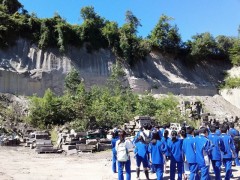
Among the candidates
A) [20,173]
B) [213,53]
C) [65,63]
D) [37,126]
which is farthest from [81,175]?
[213,53]

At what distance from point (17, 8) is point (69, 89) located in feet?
64.1

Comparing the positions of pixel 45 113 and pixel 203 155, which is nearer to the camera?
pixel 203 155

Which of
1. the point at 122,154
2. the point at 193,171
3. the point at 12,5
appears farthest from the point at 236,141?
the point at 12,5

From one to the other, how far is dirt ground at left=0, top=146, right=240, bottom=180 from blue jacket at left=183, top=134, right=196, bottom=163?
2.57 metres

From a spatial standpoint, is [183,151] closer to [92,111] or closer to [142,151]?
[142,151]

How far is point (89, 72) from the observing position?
4350cm

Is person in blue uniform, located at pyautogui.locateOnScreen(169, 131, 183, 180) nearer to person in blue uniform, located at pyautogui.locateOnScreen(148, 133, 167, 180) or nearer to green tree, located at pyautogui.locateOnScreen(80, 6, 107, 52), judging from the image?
person in blue uniform, located at pyautogui.locateOnScreen(148, 133, 167, 180)

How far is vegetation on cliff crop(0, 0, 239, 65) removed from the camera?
4266cm

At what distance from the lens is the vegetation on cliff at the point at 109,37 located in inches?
1679

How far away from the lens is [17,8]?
4747 cm

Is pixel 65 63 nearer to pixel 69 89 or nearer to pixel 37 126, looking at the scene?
pixel 69 89

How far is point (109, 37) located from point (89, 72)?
6414mm

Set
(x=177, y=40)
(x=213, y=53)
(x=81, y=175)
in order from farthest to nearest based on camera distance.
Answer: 1. (x=213, y=53)
2. (x=177, y=40)
3. (x=81, y=175)

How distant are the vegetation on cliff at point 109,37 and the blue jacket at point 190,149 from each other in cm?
3625
